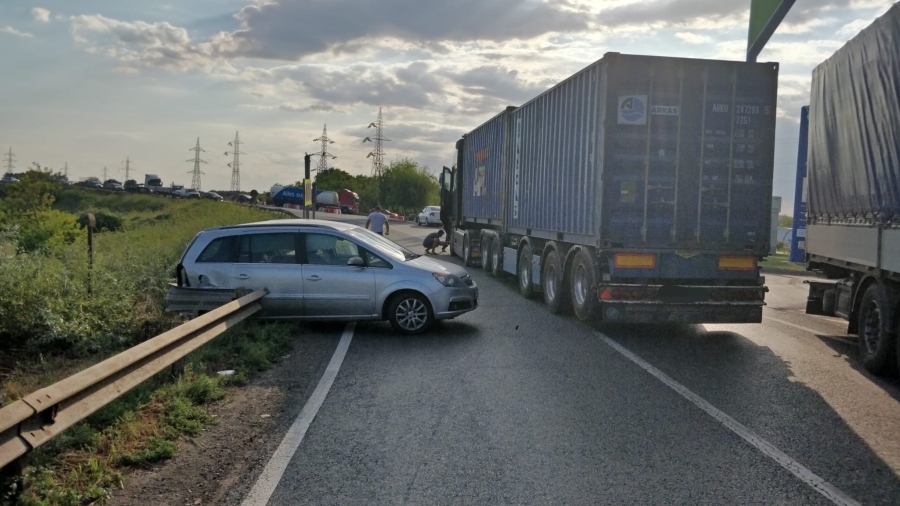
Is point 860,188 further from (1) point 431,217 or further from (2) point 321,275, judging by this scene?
(1) point 431,217

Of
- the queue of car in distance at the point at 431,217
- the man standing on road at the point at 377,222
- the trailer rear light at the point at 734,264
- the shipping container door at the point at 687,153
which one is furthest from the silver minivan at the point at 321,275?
the queue of car in distance at the point at 431,217

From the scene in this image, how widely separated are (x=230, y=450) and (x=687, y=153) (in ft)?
24.6

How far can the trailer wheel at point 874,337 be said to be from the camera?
8.26 m

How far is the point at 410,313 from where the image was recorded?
10.8 meters


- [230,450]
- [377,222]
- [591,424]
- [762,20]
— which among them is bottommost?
[230,450]

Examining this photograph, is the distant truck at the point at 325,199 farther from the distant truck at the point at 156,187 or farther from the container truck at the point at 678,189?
the container truck at the point at 678,189

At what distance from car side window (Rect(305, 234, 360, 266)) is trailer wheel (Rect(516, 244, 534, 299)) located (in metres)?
4.73

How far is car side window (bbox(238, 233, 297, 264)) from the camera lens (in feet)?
36.0

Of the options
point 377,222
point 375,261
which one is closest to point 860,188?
point 375,261

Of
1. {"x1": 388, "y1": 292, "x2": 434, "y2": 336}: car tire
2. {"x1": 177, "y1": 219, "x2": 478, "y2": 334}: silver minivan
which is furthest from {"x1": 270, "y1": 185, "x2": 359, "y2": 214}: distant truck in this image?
{"x1": 388, "y1": 292, "x2": 434, "y2": 336}: car tire

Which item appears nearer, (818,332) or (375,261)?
(375,261)

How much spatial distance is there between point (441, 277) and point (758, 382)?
4.51m

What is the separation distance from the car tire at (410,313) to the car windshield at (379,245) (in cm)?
58

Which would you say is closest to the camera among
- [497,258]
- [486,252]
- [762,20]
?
[762,20]
